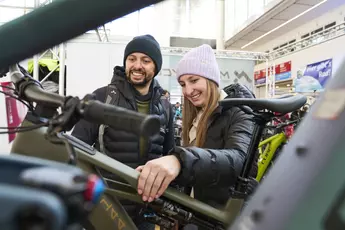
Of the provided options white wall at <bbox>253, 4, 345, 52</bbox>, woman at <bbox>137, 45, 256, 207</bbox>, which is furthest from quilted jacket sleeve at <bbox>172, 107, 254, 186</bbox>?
white wall at <bbox>253, 4, 345, 52</bbox>

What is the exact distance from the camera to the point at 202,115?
129 centimetres

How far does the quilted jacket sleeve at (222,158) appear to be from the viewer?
88 centimetres

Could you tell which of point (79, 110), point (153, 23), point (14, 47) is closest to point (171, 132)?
point (79, 110)

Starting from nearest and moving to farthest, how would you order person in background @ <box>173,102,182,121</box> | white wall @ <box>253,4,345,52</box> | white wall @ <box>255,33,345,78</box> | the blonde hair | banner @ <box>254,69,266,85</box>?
the blonde hair, person in background @ <box>173,102,182,121</box>, white wall @ <box>255,33,345,78</box>, white wall @ <box>253,4,345,52</box>, banner @ <box>254,69,266,85</box>

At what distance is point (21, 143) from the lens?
2.97 feet

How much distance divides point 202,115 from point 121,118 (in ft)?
2.90

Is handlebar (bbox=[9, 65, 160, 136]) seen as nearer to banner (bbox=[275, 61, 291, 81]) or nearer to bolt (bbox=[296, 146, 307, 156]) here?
bolt (bbox=[296, 146, 307, 156])

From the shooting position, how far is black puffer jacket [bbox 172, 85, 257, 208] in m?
0.89

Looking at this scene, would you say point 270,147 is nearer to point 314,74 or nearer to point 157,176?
point 157,176

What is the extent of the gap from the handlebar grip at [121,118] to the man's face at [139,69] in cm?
112

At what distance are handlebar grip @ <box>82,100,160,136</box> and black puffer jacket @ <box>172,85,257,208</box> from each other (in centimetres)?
44

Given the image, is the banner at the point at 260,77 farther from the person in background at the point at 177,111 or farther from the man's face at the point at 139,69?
the man's face at the point at 139,69

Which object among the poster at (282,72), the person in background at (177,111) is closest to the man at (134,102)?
the person in background at (177,111)

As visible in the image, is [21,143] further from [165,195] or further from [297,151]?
[297,151]
